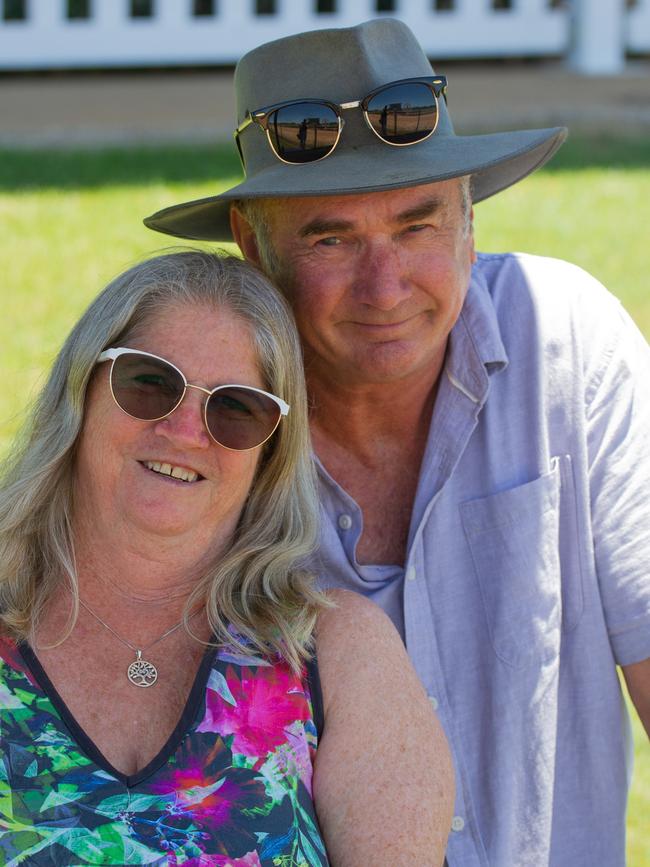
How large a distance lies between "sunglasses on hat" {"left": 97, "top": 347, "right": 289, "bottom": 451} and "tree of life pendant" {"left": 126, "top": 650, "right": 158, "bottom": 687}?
438 millimetres

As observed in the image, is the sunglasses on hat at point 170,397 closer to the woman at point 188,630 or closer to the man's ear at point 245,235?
the woman at point 188,630

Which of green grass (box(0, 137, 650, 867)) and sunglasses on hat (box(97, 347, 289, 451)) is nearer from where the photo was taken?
sunglasses on hat (box(97, 347, 289, 451))

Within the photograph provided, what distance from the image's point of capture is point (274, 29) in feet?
33.9

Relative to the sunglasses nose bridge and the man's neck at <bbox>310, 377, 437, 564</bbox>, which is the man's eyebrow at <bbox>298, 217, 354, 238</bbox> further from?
the sunglasses nose bridge

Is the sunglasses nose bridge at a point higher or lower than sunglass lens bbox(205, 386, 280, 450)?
higher

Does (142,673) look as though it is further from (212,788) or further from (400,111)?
(400,111)

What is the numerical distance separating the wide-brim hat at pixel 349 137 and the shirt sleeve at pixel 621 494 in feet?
1.79

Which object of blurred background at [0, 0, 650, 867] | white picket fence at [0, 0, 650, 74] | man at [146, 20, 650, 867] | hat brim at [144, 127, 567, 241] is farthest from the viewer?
white picket fence at [0, 0, 650, 74]

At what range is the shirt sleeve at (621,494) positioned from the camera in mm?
2812

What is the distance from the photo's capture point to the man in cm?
279

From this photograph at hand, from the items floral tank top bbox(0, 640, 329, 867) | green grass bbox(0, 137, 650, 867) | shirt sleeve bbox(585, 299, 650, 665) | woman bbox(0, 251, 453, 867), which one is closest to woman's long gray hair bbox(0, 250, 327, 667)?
woman bbox(0, 251, 453, 867)

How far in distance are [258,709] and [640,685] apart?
917 mm

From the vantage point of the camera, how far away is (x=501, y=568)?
2.87 metres

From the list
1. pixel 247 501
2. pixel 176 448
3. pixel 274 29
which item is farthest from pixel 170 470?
pixel 274 29
